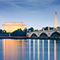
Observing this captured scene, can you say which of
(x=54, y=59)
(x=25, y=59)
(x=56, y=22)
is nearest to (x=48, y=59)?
(x=54, y=59)

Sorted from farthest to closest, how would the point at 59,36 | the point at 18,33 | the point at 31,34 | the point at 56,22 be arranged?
1. the point at 18,33
2. the point at 31,34
3. the point at 56,22
4. the point at 59,36

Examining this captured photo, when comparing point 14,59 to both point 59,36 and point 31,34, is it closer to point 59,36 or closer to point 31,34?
point 59,36

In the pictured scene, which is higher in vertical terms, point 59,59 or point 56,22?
point 56,22

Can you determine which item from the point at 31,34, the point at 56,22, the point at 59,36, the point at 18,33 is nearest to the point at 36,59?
the point at 59,36

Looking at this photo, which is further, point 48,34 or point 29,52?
point 48,34

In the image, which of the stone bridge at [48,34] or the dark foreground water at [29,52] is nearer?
the dark foreground water at [29,52]

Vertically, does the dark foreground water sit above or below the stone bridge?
below

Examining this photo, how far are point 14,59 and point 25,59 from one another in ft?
5.73

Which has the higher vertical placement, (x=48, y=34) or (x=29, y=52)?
(x=48, y=34)

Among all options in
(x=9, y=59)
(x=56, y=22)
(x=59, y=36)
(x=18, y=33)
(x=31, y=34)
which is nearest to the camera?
(x=9, y=59)

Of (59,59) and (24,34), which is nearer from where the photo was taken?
(59,59)

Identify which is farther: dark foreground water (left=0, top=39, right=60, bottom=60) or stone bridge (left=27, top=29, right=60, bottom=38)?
stone bridge (left=27, top=29, right=60, bottom=38)

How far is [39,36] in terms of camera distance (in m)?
130

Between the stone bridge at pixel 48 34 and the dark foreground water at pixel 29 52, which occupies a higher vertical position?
the stone bridge at pixel 48 34
